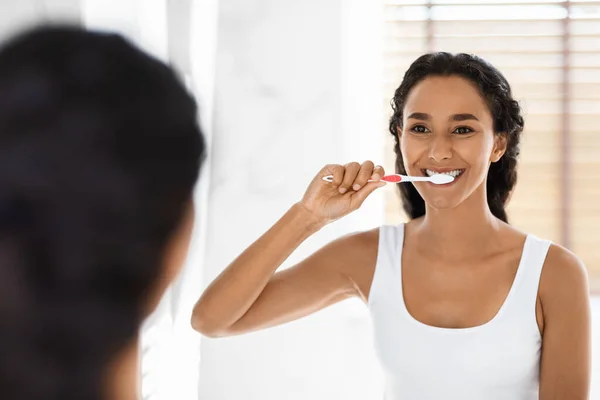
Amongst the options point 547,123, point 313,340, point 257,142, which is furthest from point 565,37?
point 313,340

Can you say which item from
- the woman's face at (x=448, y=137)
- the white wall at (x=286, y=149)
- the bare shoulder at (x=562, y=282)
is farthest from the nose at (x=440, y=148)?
the white wall at (x=286, y=149)

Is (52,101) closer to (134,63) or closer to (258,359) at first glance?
(134,63)

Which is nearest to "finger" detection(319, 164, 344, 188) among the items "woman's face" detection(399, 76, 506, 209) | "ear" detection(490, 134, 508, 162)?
"woman's face" detection(399, 76, 506, 209)

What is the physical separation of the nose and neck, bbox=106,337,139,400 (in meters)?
0.74

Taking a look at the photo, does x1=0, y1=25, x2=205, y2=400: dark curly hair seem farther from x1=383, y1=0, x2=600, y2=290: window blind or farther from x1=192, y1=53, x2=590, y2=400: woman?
x1=383, y1=0, x2=600, y2=290: window blind

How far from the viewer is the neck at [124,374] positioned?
368 mm

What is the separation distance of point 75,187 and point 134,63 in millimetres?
69

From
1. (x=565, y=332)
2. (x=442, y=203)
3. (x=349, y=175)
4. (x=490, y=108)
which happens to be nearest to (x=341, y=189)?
(x=349, y=175)

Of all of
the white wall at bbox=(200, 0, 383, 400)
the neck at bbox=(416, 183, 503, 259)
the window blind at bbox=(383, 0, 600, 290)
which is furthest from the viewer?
the window blind at bbox=(383, 0, 600, 290)

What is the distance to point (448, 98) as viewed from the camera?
1103 mm

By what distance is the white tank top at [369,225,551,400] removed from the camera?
3.57ft

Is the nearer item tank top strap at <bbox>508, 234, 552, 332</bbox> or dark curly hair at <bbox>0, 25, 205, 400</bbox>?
dark curly hair at <bbox>0, 25, 205, 400</bbox>

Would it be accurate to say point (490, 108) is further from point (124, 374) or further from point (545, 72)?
point (124, 374)

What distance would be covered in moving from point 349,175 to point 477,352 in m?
0.31
